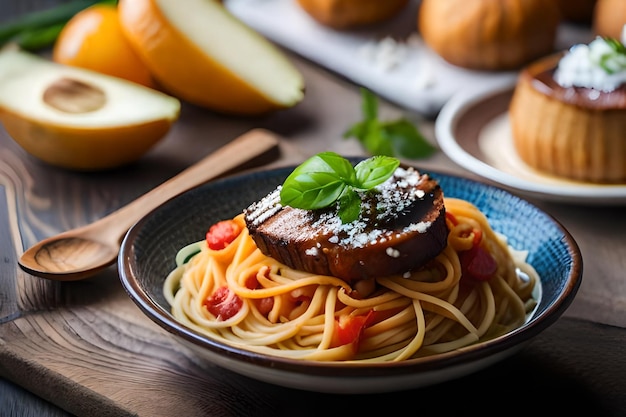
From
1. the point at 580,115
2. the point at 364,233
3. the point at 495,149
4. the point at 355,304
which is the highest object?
the point at 364,233

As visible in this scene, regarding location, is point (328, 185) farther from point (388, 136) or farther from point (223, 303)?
point (388, 136)

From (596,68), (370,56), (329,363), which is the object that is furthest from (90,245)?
(370,56)

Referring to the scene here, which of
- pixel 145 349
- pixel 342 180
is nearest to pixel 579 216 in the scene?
pixel 342 180

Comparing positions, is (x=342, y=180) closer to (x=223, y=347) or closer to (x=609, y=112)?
(x=223, y=347)

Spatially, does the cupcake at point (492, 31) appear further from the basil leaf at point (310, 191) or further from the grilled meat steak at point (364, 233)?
the basil leaf at point (310, 191)

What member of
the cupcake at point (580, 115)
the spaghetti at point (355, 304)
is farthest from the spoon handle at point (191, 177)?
the cupcake at point (580, 115)

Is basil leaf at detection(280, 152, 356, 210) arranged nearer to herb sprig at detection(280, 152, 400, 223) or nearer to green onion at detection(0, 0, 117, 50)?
herb sprig at detection(280, 152, 400, 223)
